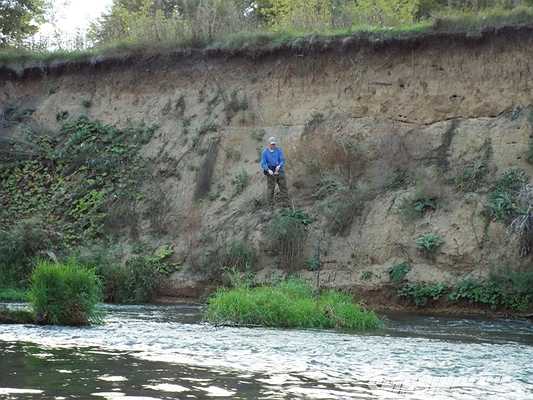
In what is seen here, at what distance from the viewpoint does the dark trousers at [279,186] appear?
26.0 metres

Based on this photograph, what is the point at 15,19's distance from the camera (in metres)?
43.2

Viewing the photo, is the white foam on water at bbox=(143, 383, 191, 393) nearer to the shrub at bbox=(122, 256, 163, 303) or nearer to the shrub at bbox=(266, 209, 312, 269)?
the shrub at bbox=(122, 256, 163, 303)

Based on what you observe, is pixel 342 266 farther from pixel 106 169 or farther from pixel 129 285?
pixel 106 169

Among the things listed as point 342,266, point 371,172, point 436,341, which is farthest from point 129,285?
point 436,341

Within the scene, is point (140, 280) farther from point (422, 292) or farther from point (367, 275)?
point (422, 292)

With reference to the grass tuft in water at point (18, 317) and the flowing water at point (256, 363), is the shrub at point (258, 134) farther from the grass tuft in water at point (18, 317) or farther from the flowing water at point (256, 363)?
the grass tuft in water at point (18, 317)

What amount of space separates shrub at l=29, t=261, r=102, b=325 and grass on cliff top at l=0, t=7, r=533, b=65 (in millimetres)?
15316

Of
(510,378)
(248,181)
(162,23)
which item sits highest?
(162,23)

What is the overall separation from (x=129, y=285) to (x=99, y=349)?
11.3 meters

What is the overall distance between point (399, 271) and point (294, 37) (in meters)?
9.95

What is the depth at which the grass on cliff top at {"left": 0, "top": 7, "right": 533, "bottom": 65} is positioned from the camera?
88.9 feet

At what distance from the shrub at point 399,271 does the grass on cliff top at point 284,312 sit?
5262mm

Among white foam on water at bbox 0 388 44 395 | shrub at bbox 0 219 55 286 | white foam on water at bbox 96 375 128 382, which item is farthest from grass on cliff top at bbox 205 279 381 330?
shrub at bbox 0 219 55 286

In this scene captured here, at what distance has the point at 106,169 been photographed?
3044cm
